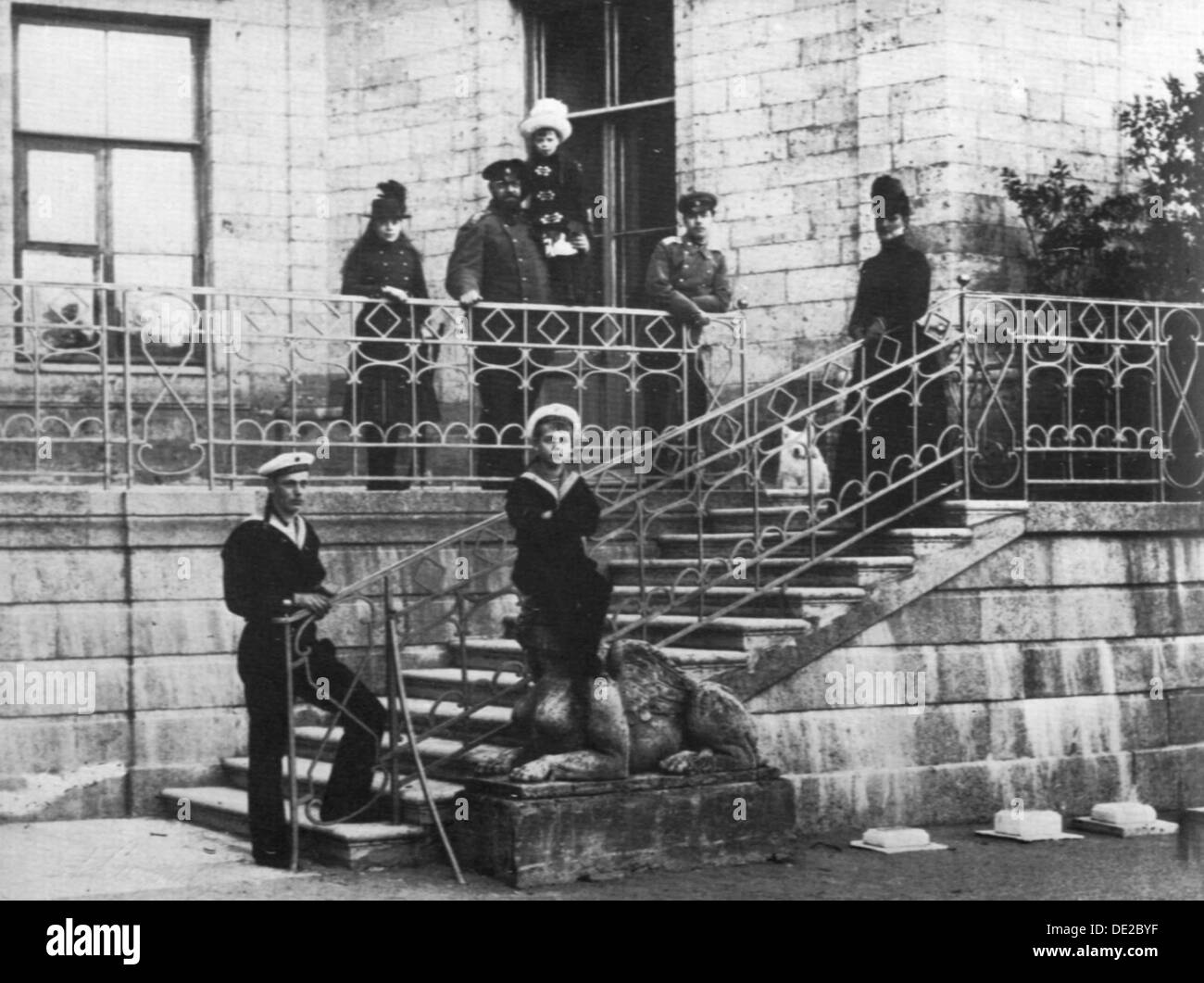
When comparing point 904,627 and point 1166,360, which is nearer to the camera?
point 904,627

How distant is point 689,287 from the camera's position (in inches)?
538

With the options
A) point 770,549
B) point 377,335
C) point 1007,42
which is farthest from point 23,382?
point 1007,42

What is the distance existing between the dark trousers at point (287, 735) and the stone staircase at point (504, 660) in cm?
13

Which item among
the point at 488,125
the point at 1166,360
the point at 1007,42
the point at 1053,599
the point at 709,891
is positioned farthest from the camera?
the point at 488,125

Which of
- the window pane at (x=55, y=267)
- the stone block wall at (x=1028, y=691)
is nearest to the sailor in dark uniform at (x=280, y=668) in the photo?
the stone block wall at (x=1028, y=691)

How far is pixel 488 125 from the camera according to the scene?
1556 cm

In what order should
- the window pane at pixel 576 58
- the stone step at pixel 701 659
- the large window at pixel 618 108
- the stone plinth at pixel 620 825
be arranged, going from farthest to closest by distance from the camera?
the window pane at pixel 576 58 → the large window at pixel 618 108 → the stone step at pixel 701 659 → the stone plinth at pixel 620 825

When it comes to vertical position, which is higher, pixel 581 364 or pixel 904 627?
pixel 581 364

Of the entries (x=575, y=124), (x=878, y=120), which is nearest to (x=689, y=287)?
(x=878, y=120)

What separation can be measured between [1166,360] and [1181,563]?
1283 mm

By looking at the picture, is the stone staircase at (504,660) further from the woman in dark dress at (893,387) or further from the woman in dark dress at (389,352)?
the woman in dark dress at (389,352)

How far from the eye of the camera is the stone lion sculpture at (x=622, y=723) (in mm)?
9773

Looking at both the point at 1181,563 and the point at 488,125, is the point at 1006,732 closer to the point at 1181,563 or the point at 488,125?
the point at 1181,563

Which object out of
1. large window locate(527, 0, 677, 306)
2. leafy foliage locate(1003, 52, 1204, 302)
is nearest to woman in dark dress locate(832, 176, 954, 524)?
leafy foliage locate(1003, 52, 1204, 302)
